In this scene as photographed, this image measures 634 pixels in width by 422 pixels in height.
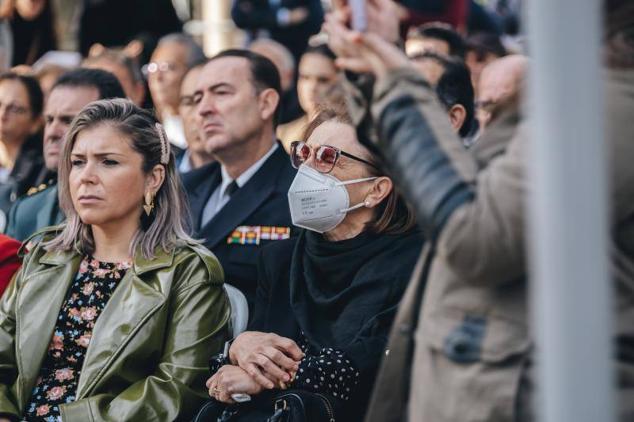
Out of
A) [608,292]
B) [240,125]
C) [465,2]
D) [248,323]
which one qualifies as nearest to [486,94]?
[240,125]

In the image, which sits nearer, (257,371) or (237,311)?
(257,371)

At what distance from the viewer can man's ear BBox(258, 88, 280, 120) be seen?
6.51 meters

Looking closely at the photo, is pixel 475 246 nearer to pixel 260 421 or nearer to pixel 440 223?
pixel 440 223

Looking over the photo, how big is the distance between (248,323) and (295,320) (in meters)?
0.29

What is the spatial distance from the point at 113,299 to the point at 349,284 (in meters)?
0.91

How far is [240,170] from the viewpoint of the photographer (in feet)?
20.3

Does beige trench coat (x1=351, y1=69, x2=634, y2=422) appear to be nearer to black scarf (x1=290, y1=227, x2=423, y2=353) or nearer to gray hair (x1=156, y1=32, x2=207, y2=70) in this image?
black scarf (x1=290, y1=227, x2=423, y2=353)

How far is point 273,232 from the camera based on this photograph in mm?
5535

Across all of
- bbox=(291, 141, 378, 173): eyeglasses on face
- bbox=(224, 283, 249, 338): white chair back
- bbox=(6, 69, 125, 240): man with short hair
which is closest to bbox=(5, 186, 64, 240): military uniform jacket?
bbox=(6, 69, 125, 240): man with short hair

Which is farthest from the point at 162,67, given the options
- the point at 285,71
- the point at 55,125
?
the point at 55,125

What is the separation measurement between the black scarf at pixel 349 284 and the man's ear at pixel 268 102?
1901 millimetres

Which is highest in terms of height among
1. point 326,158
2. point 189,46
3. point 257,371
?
point 189,46

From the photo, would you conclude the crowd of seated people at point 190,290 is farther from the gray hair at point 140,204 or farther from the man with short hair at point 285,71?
the man with short hair at point 285,71

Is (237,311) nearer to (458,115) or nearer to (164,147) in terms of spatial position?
(164,147)
